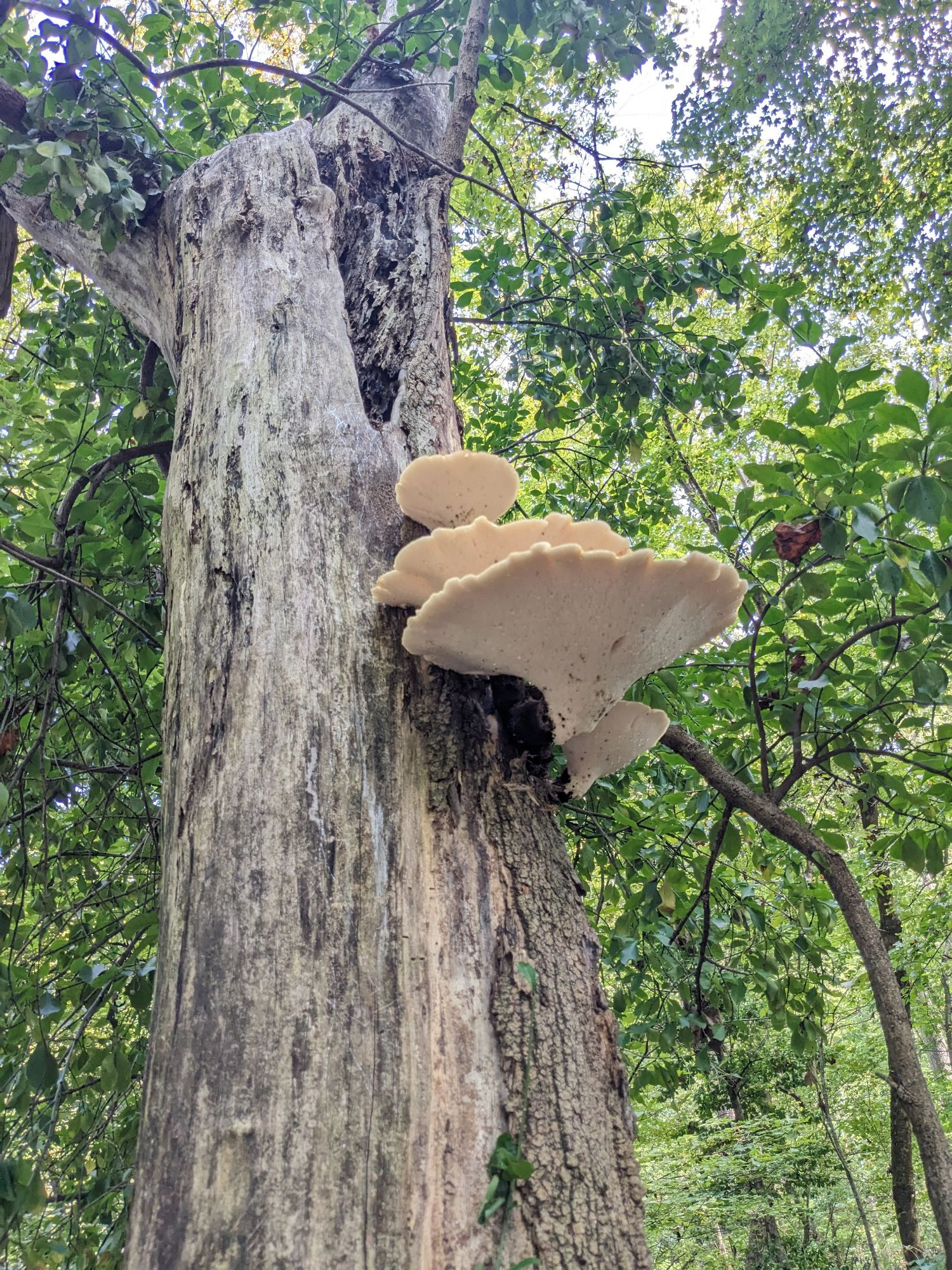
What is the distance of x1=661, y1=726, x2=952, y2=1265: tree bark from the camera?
173 centimetres

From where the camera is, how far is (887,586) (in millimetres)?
1772

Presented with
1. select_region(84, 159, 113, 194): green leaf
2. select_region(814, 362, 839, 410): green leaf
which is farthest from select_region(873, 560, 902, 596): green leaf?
select_region(84, 159, 113, 194): green leaf

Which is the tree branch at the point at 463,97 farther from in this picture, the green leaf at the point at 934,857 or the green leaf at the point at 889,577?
→ the green leaf at the point at 934,857

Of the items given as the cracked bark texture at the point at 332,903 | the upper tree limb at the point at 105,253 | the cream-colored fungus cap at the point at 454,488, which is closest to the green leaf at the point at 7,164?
the upper tree limb at the point at 105,253

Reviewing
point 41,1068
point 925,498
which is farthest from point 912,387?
point 41,1068

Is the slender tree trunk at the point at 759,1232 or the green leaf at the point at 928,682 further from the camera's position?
the slender tree trunk at the point at 759,1232

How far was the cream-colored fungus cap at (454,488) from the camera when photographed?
144 centimetres

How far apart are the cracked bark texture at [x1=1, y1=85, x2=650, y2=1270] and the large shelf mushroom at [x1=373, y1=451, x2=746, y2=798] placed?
0.34 ft

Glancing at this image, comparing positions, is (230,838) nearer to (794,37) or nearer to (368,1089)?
(368,1089)

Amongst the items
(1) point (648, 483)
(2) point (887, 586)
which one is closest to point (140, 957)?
(2) point (887, 586)

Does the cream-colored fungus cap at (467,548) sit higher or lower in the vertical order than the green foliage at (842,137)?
lower

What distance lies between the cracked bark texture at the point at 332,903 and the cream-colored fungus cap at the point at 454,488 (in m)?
0.09

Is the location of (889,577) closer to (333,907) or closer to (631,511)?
(333,907)

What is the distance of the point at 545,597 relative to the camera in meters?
1.25
